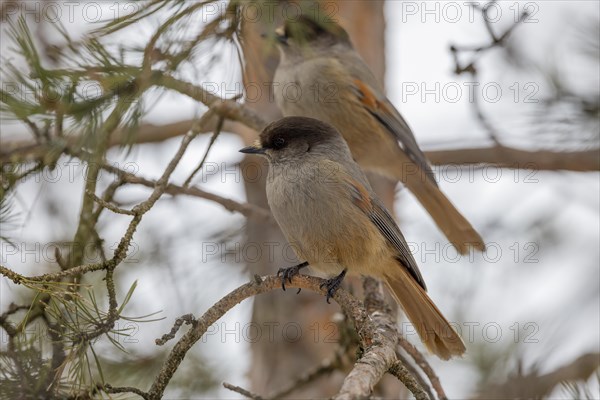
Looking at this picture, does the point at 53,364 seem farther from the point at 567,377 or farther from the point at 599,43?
the point at 599,43

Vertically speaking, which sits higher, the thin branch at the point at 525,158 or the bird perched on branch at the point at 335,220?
the thin branch at the point at 525,158

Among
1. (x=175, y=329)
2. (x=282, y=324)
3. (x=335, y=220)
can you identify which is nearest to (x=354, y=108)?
(x=335, y=220)

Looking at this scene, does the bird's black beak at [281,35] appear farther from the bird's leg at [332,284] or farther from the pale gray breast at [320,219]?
the bird's leg at [332,284]

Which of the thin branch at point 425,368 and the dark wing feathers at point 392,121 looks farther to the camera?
the dark wing feathers at point 392,121

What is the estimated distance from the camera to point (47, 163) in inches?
144

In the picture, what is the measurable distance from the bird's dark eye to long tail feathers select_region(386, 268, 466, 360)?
952 millimetres

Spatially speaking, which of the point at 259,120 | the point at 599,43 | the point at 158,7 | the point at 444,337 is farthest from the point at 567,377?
the point at 158,7

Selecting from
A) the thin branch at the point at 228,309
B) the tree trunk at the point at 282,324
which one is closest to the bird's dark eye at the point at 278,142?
the thin branch at the point at 228,309

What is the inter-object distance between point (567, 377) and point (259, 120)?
2422 mm

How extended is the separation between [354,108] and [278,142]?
972mm

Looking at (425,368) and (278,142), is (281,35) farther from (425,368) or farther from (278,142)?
(425,368)

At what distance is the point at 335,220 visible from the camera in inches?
153

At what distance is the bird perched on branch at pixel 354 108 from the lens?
196 inches

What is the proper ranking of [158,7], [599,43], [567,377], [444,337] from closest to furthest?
[158,7]
[444,337]
[567,377]
[599,43]
